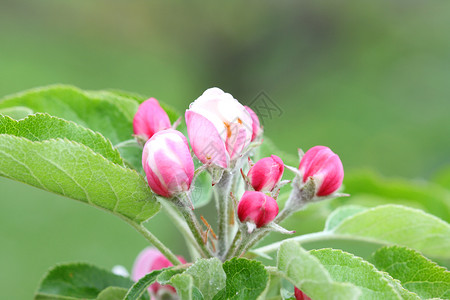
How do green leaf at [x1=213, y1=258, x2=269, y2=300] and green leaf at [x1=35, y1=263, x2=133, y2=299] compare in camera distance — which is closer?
green leaf at [x1=213, y1=258, x2=269, y2=300]

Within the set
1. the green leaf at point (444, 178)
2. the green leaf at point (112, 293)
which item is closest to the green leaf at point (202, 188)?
the green leaf at point (112, 293)

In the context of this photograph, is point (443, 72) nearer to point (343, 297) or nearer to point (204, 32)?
point (204, 32)

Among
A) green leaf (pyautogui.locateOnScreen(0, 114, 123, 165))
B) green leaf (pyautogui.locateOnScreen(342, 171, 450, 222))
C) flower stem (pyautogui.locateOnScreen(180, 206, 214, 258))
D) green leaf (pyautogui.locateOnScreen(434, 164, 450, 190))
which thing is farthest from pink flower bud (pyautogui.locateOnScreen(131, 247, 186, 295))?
green leaf (pyautogui.locateOnScreen(434, 164, 450, 190))

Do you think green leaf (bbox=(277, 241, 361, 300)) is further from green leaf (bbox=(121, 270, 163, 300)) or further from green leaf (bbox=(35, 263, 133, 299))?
green leaf (bbox=(35, 263, 133, 299))

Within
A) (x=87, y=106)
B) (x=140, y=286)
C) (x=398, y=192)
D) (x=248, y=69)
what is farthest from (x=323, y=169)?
(x=248, y=69)

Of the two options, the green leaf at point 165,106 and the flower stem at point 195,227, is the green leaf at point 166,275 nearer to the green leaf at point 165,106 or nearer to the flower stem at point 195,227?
the flower stem at point 195,227

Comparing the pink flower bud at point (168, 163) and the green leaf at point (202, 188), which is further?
the green leaf at point (202, 188)
